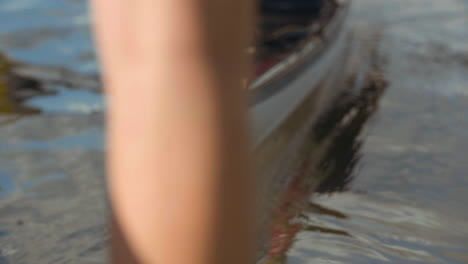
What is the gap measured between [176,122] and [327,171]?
182cm

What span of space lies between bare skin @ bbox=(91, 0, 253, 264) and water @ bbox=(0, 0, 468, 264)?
1049mm

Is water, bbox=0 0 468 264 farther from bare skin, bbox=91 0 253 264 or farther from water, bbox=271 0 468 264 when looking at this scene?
bare skin, bbox=91 0 253 264

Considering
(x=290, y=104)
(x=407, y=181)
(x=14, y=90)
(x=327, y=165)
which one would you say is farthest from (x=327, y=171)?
(x=14, y=90)

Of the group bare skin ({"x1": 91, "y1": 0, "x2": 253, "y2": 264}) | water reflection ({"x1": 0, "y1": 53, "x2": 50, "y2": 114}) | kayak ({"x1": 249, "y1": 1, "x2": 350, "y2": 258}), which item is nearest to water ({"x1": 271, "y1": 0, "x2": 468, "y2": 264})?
kayak ({"x1": 249, "y1": 1, "x2": 350, "y2": 258})

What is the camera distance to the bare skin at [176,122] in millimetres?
493

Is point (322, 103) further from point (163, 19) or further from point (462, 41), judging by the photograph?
point (163, 19)

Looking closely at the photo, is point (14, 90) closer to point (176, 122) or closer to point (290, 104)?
point (290, 104)

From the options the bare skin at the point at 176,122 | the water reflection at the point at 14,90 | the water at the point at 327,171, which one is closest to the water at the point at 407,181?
the water at the point at 327,171

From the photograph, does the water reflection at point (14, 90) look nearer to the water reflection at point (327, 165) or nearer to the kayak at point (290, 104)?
the kayak at point (290, 104)

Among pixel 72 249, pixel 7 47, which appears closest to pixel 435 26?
pixel 7 47

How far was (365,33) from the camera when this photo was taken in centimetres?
482

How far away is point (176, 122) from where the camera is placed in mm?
499

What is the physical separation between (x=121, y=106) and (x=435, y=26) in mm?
4600

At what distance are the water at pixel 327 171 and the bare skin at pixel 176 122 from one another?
3.44ft
